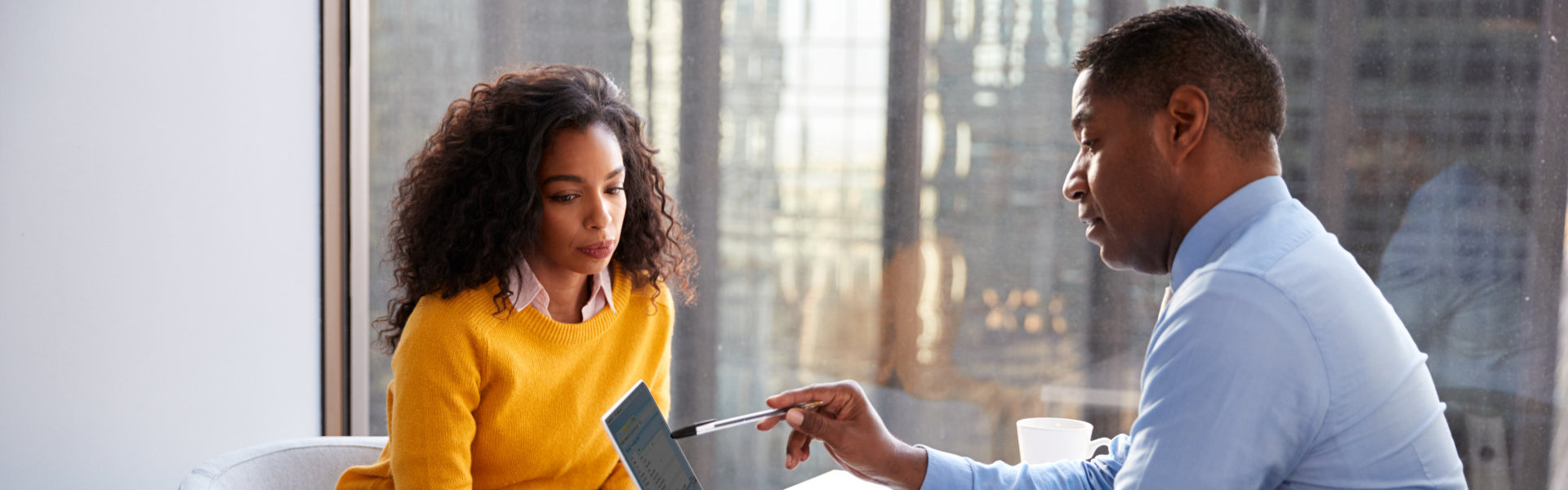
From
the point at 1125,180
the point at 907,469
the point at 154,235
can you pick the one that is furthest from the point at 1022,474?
the point at 154,235

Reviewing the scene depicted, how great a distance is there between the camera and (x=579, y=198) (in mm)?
1491

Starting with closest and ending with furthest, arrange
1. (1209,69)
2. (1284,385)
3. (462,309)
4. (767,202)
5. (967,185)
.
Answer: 1. (1284,385)
2. (1209,69)
3. (462,309)
4. (967,185)
5. (767,202)

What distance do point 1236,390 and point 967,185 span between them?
1.28 meters

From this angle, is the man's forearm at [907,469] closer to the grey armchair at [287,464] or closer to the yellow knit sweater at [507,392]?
the yellow knit sweater at [507,392]

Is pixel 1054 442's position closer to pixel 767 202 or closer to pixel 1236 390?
pixel 1236 390

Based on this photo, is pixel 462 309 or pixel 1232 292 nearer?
pixel 1232 292

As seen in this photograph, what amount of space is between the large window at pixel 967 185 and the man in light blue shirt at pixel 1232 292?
907mm

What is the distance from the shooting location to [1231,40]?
1.20 m

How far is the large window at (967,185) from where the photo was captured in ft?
6.58

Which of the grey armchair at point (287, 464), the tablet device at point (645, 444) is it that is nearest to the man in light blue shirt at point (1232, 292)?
the tablet device at point (645, 444)

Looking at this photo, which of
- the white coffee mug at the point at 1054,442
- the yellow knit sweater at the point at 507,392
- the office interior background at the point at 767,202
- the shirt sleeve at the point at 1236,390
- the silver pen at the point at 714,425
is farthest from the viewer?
the office interior background at the point at 767,202

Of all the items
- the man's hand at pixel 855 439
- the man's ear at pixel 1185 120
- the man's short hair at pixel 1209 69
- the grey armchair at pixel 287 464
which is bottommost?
the grey armchair at pixel 287 464

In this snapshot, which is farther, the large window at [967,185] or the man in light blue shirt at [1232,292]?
the large window at [967,185]

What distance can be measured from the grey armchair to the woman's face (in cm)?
57
